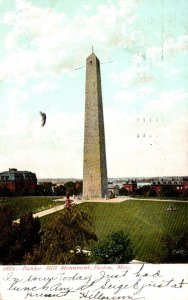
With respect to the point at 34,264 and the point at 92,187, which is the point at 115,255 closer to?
the point at 34,264

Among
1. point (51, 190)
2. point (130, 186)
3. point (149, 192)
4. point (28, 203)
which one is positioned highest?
point (130, 186)

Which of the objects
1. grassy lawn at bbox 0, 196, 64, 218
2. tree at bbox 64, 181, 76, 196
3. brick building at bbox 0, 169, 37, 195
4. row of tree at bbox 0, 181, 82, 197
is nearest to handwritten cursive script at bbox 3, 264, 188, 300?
grassy lawn at bbox 0, 196, 64, 218

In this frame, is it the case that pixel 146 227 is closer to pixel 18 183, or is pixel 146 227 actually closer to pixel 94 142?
pixel 18 183

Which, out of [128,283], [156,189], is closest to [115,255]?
[128,283]

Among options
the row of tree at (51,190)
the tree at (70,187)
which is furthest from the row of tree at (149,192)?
the tree at (70,187)

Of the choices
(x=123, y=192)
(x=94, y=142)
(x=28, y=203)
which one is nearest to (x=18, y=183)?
(x=28, y=203)

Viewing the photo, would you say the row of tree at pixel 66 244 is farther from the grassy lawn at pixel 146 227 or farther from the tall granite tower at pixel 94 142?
the tall granite tower at pixel 94 142
